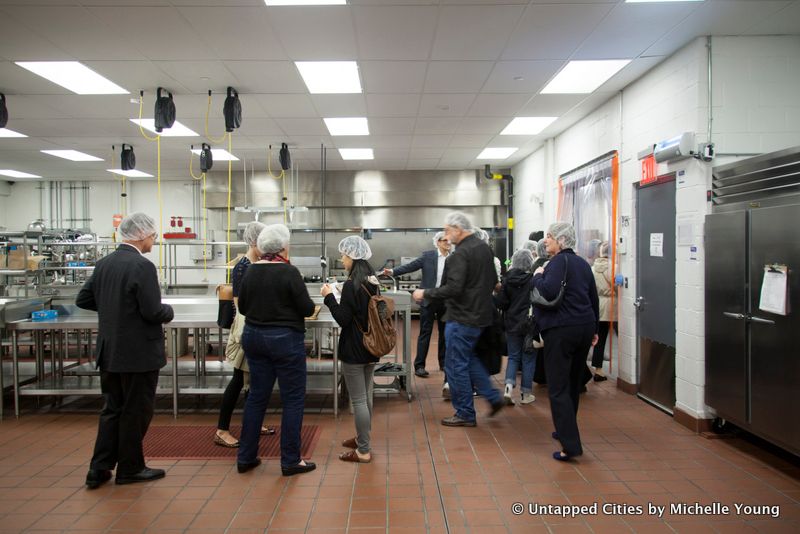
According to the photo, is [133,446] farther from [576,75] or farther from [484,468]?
[576,75]

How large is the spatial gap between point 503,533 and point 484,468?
27.5 inches

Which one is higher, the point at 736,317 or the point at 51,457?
the point at 736,317

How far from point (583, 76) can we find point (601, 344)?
2563 mm

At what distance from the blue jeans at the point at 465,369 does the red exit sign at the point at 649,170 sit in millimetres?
2008

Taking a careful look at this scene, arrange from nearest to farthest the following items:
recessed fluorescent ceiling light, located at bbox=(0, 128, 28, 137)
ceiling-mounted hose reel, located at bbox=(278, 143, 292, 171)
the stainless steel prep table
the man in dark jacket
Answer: the man in dark jacket, the stainless steel prep table, recessed fluorescent ceiling light, located at bbox=(0, 128, 28, 137), ceiling-mounted hose reel, located at bbox=(278, 143, 292, 171)

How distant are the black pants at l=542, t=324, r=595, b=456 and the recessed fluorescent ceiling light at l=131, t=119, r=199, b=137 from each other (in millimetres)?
5047

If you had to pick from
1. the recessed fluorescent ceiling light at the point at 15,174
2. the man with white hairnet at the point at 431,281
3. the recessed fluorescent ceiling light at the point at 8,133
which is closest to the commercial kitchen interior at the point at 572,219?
the man with white hairnet at the point at 431,281

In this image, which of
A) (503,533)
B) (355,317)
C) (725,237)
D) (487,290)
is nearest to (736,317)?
(725,237)

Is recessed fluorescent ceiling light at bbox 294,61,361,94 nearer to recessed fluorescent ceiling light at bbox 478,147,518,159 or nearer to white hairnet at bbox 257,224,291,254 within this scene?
white hairnet at bbox 257,224,291,254

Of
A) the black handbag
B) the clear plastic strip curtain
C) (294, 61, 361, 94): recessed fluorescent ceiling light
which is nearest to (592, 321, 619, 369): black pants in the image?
the clear plastic strip curtain

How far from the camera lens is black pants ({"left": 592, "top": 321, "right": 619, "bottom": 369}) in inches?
193

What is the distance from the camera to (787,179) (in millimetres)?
2887

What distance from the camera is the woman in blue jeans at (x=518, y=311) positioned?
425 centimetres

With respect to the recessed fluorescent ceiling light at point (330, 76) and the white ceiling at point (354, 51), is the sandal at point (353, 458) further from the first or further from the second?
the recessed fluorescent ceiling light at point (330, 76)
